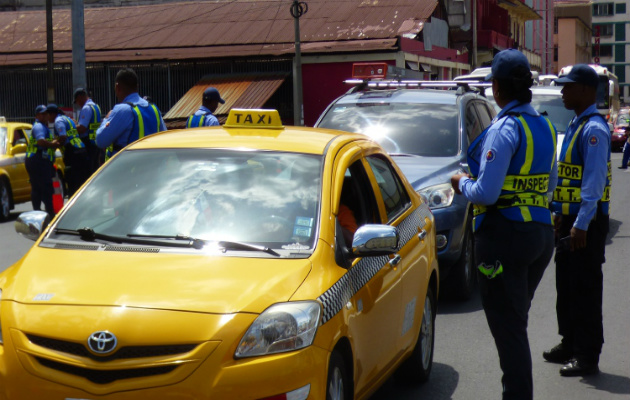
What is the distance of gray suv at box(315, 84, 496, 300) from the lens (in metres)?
8.66

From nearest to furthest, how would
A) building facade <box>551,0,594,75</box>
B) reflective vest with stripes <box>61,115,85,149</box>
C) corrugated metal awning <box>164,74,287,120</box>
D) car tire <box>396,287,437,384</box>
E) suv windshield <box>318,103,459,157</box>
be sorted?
car tire <box>396,287,437,384</box> → suv windshield <box>318,103,459,157</box> → reflective vest with stripes <box>61,115,85,149</box> → corrugated metal awning <box>164,74,287,120</box> → building facade <box>551,0,594,75</box>

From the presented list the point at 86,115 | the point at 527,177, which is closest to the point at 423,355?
the point at 527,177

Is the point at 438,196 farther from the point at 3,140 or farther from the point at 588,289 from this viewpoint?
the point at 3,140

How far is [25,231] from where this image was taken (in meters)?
5.20

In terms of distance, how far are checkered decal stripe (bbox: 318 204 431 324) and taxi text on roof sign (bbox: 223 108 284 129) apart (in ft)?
3.03

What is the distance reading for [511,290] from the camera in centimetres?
485

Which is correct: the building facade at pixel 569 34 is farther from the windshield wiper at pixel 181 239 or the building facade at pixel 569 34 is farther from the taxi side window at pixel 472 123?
the windshield wiper at pixel 181 239

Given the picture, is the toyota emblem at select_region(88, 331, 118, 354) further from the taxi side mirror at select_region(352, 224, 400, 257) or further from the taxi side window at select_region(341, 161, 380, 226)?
the taxi side window at select_region(341, 161, 380, 226)

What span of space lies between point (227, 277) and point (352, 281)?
66cm

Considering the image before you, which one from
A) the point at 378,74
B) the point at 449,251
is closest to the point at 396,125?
the point at 449,251

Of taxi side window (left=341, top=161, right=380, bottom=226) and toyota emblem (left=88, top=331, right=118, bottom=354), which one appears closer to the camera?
toyota emblem (left=88, top=331, right=118, bottom=354)

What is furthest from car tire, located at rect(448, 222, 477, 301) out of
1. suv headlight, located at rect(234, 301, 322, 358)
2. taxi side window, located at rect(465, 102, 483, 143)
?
suv headlight, located at rect(234, 301, 322, 358)

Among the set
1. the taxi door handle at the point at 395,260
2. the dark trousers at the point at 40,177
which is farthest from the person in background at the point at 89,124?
the taxi door handle at the point at 395,260

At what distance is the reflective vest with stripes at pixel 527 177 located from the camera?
489 cm
